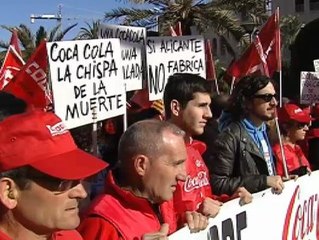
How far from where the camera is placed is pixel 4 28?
22.5m

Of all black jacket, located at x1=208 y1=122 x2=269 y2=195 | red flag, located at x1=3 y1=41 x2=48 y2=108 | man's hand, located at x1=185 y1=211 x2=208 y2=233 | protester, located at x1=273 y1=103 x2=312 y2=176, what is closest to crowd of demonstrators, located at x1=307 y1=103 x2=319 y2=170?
protester, located at x1=273 y1=103 x2=312 y2=176

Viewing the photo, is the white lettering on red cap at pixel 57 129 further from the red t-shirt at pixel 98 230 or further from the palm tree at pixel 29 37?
the palm tree at pixel 29 37

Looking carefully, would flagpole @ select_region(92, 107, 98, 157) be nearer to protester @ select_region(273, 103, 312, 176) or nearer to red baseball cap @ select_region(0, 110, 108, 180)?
protester @ select_region(273, 103, 312, 176)

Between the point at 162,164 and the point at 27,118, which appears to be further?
the point at 162,164

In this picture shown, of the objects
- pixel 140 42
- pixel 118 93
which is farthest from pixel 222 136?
pixel 140 42

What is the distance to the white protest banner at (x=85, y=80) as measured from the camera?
14.3 ft

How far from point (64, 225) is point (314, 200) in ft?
10.2

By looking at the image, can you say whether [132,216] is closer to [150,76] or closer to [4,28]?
[150,76]

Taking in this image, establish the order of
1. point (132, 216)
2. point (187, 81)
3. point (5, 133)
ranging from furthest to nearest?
point (187, 81) < point (132, 216) < point (5, 133)

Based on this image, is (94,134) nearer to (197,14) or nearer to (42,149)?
(42,149)

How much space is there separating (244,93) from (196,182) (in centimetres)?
110

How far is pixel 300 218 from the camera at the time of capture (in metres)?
4.51

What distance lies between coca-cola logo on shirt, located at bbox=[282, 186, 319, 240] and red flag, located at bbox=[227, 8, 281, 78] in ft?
10.2

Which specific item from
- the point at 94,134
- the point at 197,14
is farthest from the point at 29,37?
the point at 94,134
